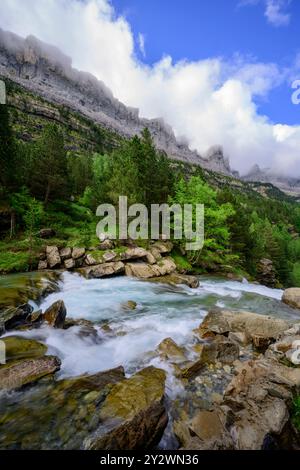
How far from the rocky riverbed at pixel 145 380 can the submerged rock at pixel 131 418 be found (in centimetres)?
3

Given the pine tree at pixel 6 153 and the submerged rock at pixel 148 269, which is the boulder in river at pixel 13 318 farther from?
the pine tree at pixel 6 153

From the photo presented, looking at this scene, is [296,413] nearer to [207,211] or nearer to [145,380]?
[145,380]

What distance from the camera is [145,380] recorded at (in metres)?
7.74

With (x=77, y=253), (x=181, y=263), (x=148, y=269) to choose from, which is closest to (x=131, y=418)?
(x=148, y=269)

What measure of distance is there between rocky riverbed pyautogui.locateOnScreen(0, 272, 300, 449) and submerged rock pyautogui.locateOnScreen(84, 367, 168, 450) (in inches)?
1.0

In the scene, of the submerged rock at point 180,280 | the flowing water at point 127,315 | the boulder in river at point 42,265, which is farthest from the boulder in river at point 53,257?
the submerged rock at point 180,280

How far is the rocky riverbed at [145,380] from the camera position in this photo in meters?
5.70

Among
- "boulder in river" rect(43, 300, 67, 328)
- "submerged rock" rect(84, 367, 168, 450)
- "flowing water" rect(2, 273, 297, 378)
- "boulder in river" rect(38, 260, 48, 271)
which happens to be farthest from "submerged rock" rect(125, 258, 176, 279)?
"submerged rock" rect(84, 367, 168, 450)

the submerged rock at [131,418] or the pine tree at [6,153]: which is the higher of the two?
the pine tree at [6,153]

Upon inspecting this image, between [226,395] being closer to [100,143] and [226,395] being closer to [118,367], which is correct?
[118,367]

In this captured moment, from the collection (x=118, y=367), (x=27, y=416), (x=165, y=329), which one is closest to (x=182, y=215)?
(x=165, y=329)

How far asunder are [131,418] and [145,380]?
2.01m

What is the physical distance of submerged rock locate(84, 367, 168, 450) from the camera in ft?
17.7
